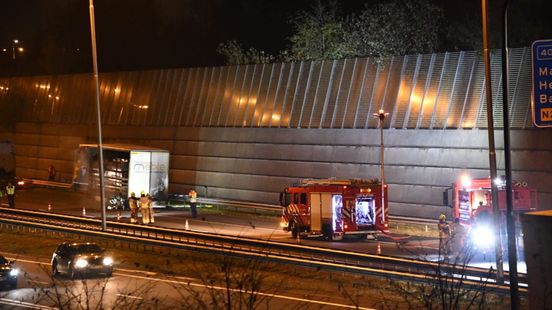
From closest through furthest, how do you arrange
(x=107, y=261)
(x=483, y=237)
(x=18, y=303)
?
(x=18, y=303)
(x=107, y=261)
(x=483, y=237)

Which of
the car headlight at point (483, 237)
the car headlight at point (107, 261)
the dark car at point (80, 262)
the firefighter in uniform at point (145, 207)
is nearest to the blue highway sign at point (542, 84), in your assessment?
the car headlight at point (483, 237)

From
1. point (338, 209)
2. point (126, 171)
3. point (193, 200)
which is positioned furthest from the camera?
point (126, 171)

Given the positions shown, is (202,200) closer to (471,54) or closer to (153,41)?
(471,54)

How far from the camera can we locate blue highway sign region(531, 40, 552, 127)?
41.4 ft

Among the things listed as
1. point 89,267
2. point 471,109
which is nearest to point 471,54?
point 471,109

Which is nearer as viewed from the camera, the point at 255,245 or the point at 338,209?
the point at 255,245

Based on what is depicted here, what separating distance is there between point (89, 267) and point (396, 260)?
9.87 meters

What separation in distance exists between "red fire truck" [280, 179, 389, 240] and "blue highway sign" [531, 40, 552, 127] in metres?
20.7

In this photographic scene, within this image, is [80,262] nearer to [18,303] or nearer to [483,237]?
[18,303]

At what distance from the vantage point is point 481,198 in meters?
30.9

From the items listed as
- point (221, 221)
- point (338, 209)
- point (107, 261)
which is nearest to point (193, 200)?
point (221, 221)

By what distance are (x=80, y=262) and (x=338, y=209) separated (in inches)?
500

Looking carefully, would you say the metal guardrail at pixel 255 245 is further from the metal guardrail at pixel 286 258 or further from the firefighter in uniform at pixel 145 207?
the firefighter in uniform at pixel 145 207

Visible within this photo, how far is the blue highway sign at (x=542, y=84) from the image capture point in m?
12.6
